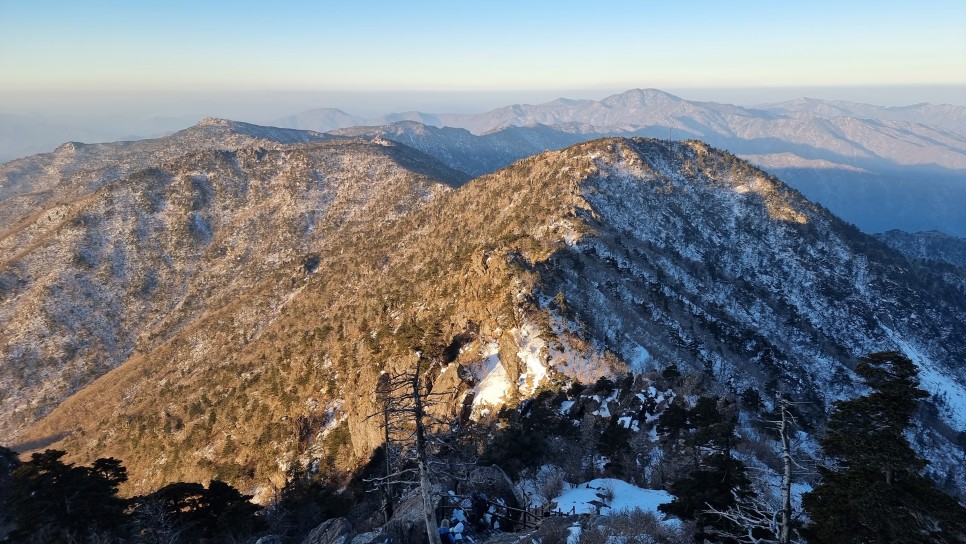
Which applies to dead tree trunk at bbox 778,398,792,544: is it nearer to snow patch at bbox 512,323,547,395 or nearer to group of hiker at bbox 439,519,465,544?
group of hiker at bbox 439,519,465,544

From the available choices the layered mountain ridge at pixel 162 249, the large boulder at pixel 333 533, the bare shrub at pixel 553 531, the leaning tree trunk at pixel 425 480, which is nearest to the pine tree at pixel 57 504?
the large boulder at pixel 333 533

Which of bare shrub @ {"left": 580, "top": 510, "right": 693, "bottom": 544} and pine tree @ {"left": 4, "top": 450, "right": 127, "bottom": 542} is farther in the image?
pine tree @ {"left": 4, "top": 450, "right": 127, "bottom": 542}

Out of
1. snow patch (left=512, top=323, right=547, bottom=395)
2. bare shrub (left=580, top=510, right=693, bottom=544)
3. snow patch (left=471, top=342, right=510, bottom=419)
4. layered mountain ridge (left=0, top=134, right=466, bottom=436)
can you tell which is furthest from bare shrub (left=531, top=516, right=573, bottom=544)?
layered mountain ridge (left=0, top=134, right=466, bottom=436)

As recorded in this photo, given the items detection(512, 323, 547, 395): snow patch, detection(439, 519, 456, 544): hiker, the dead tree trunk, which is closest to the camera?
the dead tree trunk

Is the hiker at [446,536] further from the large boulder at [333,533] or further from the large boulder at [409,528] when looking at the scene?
the large boulder at [333,533]

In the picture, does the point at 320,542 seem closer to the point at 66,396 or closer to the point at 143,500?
the point at 143,500

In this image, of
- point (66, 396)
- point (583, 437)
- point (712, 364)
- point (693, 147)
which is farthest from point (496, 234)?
point (66, 396)
